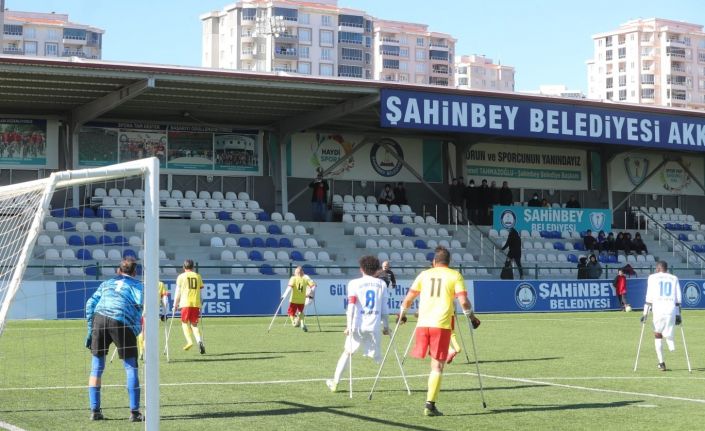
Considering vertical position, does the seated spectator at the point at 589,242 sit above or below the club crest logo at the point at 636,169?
below

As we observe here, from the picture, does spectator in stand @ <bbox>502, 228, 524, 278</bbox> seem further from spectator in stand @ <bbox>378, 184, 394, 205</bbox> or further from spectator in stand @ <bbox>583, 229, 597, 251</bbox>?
spectator in stand @ <bbox>378, 184, 394, 205</bbox>

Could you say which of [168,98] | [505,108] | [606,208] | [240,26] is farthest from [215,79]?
[240,26]

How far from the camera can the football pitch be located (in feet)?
41.3

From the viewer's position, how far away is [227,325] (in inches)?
1181

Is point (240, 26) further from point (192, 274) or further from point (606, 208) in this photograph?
point (192, 274)

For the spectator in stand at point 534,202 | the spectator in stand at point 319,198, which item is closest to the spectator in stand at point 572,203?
the spectator in stand at point 534,202

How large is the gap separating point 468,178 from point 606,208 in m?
7.21

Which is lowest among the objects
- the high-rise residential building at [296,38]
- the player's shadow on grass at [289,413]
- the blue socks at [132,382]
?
the player's shadow on grass at [289,413]

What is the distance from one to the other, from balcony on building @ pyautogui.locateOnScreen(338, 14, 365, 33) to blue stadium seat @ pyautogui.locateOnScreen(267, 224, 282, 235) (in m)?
143

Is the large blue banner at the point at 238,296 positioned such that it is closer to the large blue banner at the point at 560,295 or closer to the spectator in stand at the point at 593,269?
the large blue banner at the point at 560,295

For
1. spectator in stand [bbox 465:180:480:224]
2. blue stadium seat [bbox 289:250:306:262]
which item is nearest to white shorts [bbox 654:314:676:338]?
blue stadium seat [bbox 289:250:306:262]

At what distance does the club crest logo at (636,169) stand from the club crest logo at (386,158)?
39.6ft

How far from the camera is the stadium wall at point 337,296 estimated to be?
100 ft

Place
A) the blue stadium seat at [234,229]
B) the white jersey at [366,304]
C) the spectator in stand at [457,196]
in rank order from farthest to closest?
the spectator in stand at [457,196] < the blue stadium seat at [234,229] < the white jersey at [366,304]
